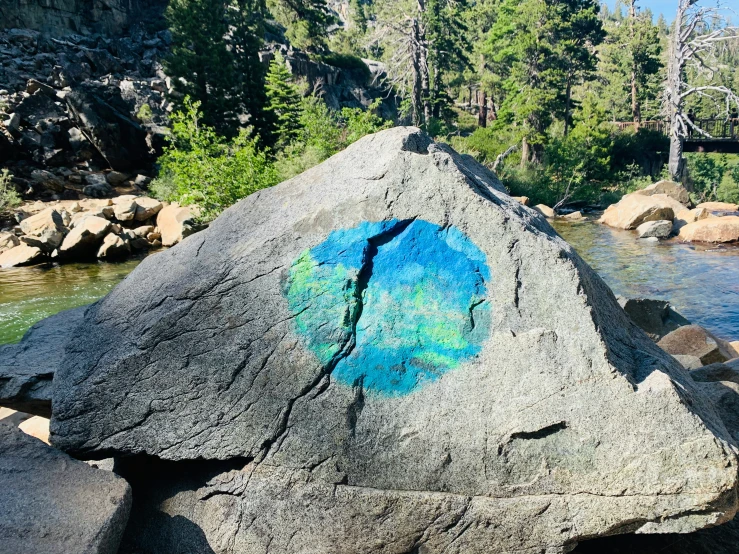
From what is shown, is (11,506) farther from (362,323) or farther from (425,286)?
(425,286)

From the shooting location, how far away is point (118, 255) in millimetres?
13773

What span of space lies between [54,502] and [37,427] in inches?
96.4

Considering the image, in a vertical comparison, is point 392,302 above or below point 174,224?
above

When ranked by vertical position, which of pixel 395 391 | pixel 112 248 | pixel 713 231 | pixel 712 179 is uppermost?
pixel 395 391

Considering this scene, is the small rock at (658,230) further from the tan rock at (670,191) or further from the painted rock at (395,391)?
the painted rock at (395,391)

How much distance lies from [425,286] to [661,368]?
1.26 meters

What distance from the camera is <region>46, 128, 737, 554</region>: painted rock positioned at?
2.69 meters

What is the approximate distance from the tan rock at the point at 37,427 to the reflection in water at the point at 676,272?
8251mm

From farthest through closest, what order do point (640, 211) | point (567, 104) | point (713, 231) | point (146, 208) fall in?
point (567, 104) < point (640, 211) < point (146, 208) < point (713, 231)

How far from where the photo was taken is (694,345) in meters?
5.98

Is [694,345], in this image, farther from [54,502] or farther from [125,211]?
[125,211]

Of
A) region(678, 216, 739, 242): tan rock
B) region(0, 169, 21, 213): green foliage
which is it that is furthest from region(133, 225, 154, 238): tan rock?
region(678, 216, 739, 242): tan rock


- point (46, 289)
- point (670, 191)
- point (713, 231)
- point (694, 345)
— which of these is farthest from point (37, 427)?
point (670, 191)

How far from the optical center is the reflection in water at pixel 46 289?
9.02 meters
